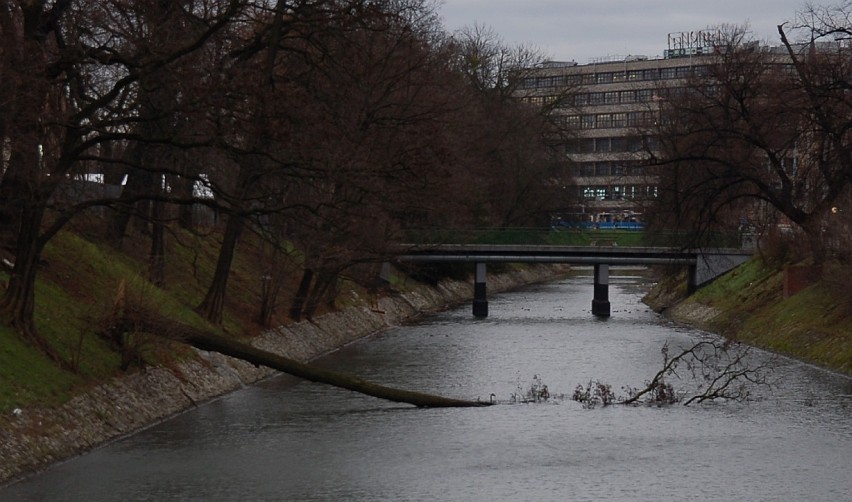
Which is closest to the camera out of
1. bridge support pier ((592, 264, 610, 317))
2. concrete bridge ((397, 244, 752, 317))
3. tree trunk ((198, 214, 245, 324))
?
tree trunk ((198, 214, 245, 324))

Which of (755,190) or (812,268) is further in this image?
(755,190)

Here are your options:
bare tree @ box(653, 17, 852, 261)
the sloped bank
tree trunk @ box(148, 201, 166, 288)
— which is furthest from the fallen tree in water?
bare tree @ box(653, 17, 852, 261)

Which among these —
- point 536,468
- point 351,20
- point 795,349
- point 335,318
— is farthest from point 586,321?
point 536,468

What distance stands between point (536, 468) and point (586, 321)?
128ft

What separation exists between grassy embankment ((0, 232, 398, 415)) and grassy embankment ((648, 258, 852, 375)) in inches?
742

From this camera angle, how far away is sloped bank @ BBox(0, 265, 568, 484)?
81.1ft

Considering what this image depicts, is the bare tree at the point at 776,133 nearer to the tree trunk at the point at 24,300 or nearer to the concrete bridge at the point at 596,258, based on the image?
the concrete bridge at the point at 596,258

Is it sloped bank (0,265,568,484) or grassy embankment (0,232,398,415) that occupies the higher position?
grassy embankment (0,232,398,415)

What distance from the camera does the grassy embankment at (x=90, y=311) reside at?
90.5ft

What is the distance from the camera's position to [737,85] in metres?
53.4

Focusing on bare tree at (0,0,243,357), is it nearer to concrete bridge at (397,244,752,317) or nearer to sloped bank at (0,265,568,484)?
sloped bank at (0,265,568,484)

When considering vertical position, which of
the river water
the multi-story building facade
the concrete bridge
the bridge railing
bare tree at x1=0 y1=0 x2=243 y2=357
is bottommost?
the river water

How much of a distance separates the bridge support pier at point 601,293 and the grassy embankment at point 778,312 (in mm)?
3536

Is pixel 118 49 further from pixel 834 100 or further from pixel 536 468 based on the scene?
pixel 834 100
